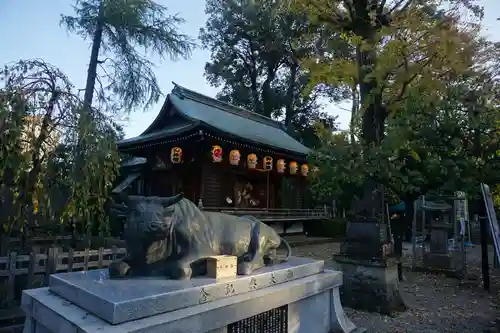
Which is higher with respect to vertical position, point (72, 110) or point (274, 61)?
point (274, 61)

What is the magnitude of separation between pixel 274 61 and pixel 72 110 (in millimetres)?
24165

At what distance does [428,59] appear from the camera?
7246mm

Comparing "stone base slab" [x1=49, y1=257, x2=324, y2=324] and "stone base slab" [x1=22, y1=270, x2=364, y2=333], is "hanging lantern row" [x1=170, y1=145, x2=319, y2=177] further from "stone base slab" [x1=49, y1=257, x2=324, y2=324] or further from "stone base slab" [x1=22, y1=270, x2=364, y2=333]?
"stone base slab" [x1=49, y1=257, x2=324, y2=324]

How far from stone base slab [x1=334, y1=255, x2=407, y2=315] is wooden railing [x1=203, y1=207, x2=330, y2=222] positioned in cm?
753

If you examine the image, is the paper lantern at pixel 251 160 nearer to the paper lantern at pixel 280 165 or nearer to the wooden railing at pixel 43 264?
the paper lantern at pixel 280 165

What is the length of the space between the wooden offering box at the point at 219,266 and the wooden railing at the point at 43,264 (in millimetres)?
3006

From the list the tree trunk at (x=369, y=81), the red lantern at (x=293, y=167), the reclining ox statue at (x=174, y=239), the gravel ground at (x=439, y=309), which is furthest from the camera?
the red lantern at (x=293, y=167)

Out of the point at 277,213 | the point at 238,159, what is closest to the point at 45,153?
the point at 238,159

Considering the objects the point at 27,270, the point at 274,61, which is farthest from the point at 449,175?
the point at 274,61

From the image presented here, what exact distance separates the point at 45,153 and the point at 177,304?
3.90 meters

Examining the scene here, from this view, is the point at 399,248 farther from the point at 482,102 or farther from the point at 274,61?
the point at 274,61

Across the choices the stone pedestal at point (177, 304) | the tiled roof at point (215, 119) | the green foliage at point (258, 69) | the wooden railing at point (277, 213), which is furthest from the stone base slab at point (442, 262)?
the green foliage at point (258, 69)

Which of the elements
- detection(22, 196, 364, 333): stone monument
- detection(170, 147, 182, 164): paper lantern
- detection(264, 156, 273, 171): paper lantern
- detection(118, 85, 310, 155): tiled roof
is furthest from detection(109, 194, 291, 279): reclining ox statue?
detection(264, 156, 273, 171): paper lantern

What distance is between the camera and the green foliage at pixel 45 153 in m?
4.84
